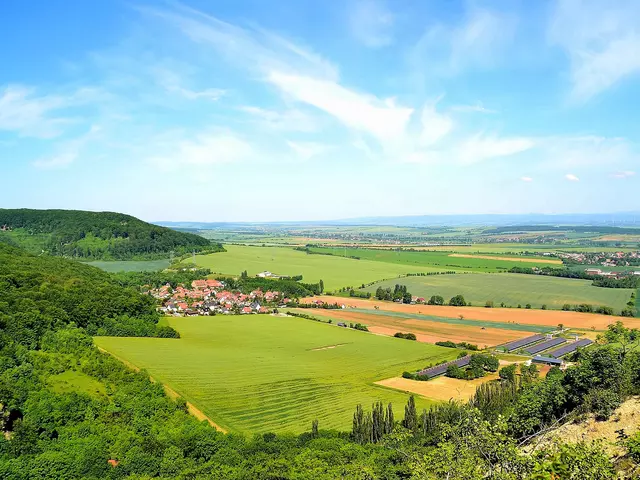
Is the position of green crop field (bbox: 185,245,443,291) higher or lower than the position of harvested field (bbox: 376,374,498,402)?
higher

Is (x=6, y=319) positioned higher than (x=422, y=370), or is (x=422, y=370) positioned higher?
(x=6, y=319)

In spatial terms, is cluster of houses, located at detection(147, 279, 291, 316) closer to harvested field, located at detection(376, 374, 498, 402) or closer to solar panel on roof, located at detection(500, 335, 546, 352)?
harvested field, located at detection(376, 374, 498, 402)

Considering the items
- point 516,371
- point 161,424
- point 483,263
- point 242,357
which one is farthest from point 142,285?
point 483,263

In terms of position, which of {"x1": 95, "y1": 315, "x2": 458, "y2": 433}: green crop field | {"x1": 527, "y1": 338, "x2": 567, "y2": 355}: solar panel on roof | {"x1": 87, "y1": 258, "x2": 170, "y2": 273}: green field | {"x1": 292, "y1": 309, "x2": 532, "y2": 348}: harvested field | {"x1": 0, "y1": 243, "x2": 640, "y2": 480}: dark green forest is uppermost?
{"x1": 87, "y1": 258, "x2": 170, "y2": 273}: green field

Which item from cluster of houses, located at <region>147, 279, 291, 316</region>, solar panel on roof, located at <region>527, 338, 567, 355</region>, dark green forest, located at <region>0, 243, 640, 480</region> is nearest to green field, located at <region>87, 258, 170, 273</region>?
cluster of houses, located at <region>147, 279, 291, 316</region>

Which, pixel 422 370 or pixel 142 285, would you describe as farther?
pixel 142 285

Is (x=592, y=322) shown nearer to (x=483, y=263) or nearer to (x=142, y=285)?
(x=483, y=263)

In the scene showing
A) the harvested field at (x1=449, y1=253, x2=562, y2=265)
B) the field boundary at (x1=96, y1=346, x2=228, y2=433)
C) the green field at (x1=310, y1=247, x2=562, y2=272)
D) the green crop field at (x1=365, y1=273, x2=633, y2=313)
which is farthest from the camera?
the harvested field at (x1=449, y1=253, x2=562, y2=265)
